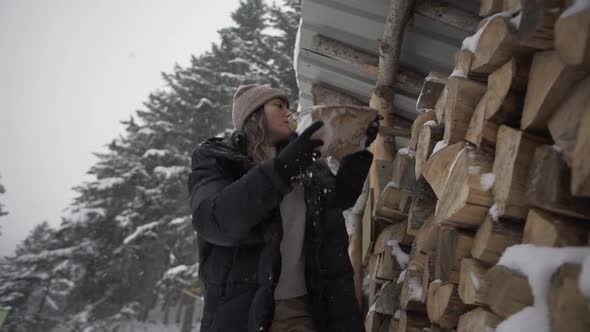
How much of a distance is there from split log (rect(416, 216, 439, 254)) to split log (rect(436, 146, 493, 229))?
311 mm

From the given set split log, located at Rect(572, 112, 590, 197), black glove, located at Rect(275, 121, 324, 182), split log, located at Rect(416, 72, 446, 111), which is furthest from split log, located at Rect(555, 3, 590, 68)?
split log, located at Rect(416, 72, 446, 111)

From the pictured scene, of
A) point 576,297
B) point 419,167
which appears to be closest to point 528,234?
point 576,297

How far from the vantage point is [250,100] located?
215cm

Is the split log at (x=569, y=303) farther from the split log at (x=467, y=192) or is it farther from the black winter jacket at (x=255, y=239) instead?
the black winter jacket at (x=255, y=239)

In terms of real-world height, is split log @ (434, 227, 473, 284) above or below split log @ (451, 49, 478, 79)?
below

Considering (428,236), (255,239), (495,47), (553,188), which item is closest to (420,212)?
(428,236)

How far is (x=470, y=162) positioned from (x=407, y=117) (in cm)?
271

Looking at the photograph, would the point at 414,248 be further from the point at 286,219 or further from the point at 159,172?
the point at 159,172

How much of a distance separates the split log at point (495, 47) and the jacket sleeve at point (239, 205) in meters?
0.82

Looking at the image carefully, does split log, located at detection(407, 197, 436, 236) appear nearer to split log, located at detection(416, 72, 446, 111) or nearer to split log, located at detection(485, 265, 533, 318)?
split log, located at detection(416, 72, 446, 111)

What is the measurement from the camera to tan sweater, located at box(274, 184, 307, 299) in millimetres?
1729

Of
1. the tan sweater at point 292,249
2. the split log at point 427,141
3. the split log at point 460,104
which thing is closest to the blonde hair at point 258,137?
the tan sweater at point 292,249

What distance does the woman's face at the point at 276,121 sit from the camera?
6.81ft

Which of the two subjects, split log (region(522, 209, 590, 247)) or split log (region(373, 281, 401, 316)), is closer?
split log (region(522, 209, 590, 247))
